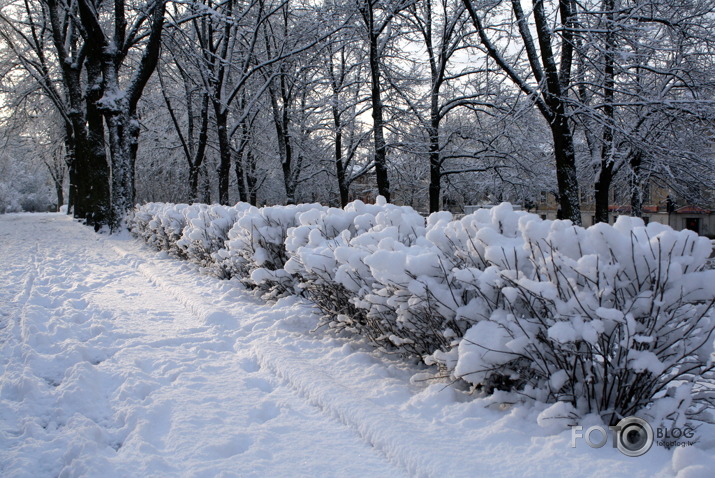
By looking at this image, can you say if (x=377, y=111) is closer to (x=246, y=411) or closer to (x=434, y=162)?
(x=434, y=162)

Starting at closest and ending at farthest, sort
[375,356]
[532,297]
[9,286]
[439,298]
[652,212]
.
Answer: [532,297] < [439,298] < [375,356] < [9,286] < [652,212]

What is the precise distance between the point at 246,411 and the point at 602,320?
2048mm

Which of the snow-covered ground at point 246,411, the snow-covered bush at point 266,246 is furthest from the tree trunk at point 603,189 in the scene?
the snow-covered ground at point 246,411

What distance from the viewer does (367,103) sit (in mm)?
17500

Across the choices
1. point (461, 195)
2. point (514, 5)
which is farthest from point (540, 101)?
point (461, 195)

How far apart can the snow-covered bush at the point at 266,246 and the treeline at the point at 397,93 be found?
5621 mm

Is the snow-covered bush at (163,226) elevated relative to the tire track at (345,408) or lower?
elevated

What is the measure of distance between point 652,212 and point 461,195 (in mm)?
16132

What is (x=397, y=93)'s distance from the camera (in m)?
16.4

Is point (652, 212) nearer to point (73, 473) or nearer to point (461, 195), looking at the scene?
point (461, 195)

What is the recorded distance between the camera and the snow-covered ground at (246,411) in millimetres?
2170

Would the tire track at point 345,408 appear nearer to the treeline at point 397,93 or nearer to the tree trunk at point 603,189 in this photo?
the treeline at point 397,93

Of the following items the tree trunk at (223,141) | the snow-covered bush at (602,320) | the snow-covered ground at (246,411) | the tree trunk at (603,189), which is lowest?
the snow-covered ground at (246,411)

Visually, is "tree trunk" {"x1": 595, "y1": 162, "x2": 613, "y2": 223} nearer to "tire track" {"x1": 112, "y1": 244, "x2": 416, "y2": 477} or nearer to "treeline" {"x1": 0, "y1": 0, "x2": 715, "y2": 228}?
"treeline" {"x1": 0, "y1": 0, "x2": 715, "y2": 228}
